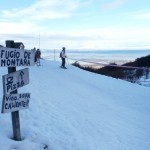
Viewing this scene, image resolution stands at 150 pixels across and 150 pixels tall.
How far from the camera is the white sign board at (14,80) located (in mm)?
7422

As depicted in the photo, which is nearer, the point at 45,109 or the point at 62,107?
the point at 45,109

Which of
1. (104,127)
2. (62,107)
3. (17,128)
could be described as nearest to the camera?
(17,128)

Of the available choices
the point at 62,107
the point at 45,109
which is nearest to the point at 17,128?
the point at 45,109

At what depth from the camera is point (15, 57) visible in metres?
7.59

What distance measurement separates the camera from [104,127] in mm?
10922

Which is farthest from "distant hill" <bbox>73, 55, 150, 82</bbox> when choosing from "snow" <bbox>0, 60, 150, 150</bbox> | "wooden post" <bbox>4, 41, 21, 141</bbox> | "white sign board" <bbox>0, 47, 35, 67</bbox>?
"white sign board" <bbox>0, 47, 35, 67</bbox>

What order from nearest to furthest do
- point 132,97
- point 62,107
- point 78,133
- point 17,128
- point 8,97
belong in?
point 8,97
point 17,128
point 78,133
point 62,107
point 132,97

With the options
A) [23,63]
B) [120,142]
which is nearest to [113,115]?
[120,142]

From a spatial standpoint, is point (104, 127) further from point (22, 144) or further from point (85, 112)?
point (22, 144)

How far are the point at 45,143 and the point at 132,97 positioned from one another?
10.2 metres

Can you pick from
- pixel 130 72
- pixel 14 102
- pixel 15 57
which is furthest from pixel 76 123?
pixel 130 72

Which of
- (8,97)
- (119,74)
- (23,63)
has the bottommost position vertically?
(119,74)

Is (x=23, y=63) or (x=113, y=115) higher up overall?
(x=23, y=63)

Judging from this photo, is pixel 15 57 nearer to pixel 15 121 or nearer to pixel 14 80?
pixel 14 80
